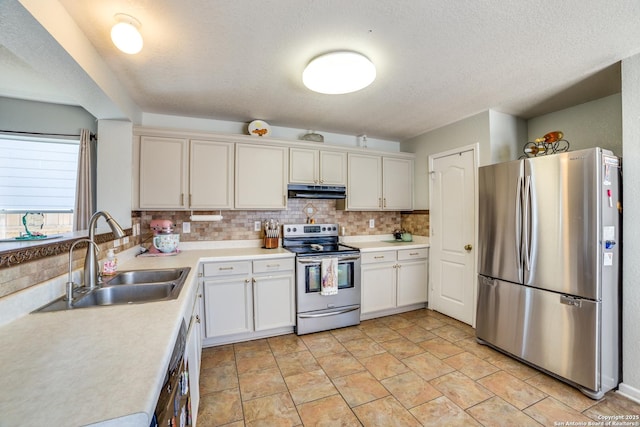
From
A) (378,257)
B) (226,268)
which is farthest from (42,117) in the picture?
(378,257)

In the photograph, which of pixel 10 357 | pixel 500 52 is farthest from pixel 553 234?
pixel 10 357

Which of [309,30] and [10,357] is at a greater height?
[309,30]

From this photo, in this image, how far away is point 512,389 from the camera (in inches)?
78.7

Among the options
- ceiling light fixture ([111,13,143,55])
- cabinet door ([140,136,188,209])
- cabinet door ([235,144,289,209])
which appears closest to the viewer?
ceiling light fixture ([111,13,143,55])

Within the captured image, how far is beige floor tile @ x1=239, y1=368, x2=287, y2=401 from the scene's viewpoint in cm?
196

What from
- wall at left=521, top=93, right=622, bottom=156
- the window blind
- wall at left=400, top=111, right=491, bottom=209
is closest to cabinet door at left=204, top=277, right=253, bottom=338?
the window blind

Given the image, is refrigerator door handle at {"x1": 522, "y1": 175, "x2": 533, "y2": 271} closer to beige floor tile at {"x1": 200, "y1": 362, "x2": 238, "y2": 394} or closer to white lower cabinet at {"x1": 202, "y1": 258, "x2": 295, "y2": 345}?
white lower cabinet at {"x1": 202, "y1": 258, "x2": 295, "y2": 345}

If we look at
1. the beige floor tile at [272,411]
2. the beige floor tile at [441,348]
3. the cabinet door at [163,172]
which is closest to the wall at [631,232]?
the beige floor tile at [441,348]

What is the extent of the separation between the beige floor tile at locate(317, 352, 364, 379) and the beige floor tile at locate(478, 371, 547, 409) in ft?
3.13

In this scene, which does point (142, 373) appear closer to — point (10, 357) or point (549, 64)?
point (10, 357)

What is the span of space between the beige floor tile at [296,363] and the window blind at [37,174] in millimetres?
2636

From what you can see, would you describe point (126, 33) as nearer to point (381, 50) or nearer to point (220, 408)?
point (381, 50)

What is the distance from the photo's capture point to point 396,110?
2.92 meters

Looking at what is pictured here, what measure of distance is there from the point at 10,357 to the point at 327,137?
3.43 m
